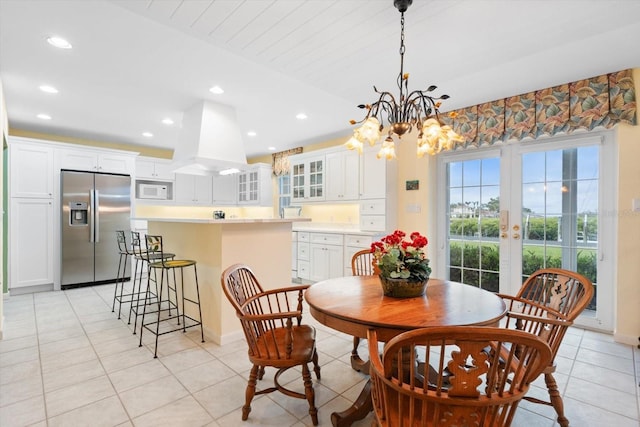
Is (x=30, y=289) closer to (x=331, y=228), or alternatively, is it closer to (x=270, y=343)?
(x=331, y=228)

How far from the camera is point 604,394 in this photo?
2094 mm

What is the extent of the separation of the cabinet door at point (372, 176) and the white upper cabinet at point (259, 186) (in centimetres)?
282

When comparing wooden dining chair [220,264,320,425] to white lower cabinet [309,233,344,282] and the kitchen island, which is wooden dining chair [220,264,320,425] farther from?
white lower cabinet [309,233,344,282]

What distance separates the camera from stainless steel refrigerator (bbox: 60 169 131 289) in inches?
187

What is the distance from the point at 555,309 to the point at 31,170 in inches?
250

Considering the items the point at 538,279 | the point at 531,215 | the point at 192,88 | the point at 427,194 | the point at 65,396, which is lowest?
the point at 65,396

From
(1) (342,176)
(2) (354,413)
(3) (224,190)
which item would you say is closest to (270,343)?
(2) (354,413)

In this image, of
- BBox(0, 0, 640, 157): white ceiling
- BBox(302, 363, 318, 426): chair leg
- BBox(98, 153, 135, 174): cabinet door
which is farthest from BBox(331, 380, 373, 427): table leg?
BBox(98, 153, 135, 174): cabinet door

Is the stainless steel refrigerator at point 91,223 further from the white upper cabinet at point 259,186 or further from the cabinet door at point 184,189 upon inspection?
the white upper cabinet at point 259,186

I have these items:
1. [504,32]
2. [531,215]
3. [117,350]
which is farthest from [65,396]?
[531,215]

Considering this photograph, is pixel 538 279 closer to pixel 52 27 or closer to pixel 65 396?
pixel 65 396

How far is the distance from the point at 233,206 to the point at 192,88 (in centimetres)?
419

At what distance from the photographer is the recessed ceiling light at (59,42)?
7.95ft

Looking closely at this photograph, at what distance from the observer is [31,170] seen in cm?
456
